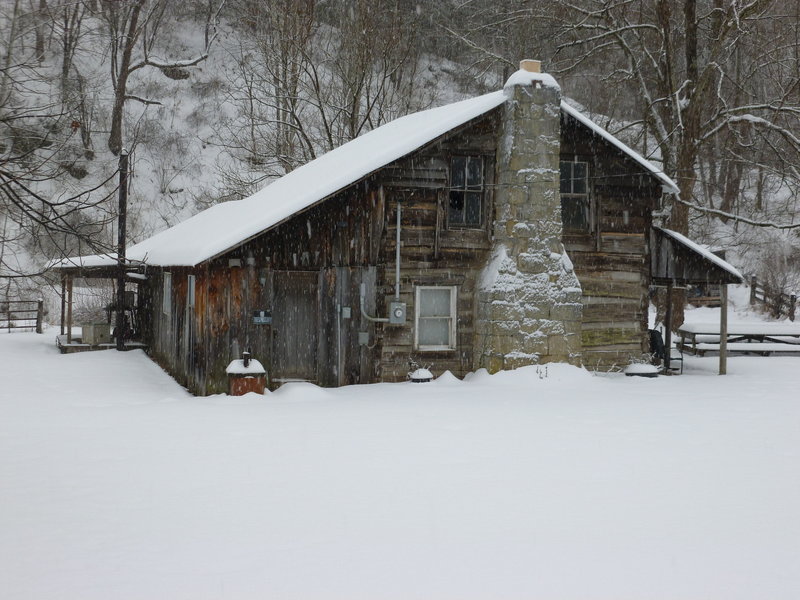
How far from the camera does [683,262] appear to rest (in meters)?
19.6

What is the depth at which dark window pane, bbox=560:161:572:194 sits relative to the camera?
60.1 ft

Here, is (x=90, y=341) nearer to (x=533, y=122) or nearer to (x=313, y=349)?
(x=313, y=349)

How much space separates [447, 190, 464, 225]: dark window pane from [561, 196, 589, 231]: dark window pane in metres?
2.42

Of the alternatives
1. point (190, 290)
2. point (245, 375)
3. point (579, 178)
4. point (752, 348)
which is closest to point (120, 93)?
point (190, 290)

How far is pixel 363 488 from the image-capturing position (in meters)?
8.80

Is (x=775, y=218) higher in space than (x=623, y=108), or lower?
lower

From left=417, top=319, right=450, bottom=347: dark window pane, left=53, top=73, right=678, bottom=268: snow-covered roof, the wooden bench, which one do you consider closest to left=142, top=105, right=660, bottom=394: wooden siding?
left=417, top=319, right=450, bottom=347: dark window pane

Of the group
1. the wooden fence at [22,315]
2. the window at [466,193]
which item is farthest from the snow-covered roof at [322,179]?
the wooden fence at [22,315]

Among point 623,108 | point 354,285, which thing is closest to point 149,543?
point 354,285

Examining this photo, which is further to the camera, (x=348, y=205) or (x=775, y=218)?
(x=775, y=218)

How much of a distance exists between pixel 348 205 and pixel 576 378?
5.98m

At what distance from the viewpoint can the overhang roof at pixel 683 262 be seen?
19.4 meters

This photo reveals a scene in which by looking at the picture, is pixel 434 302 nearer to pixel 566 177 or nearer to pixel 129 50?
pixel 566 177

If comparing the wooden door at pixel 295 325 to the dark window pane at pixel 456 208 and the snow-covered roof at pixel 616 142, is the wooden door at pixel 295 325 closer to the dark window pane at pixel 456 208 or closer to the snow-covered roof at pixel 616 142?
the dark window pane at pixel 456 208
